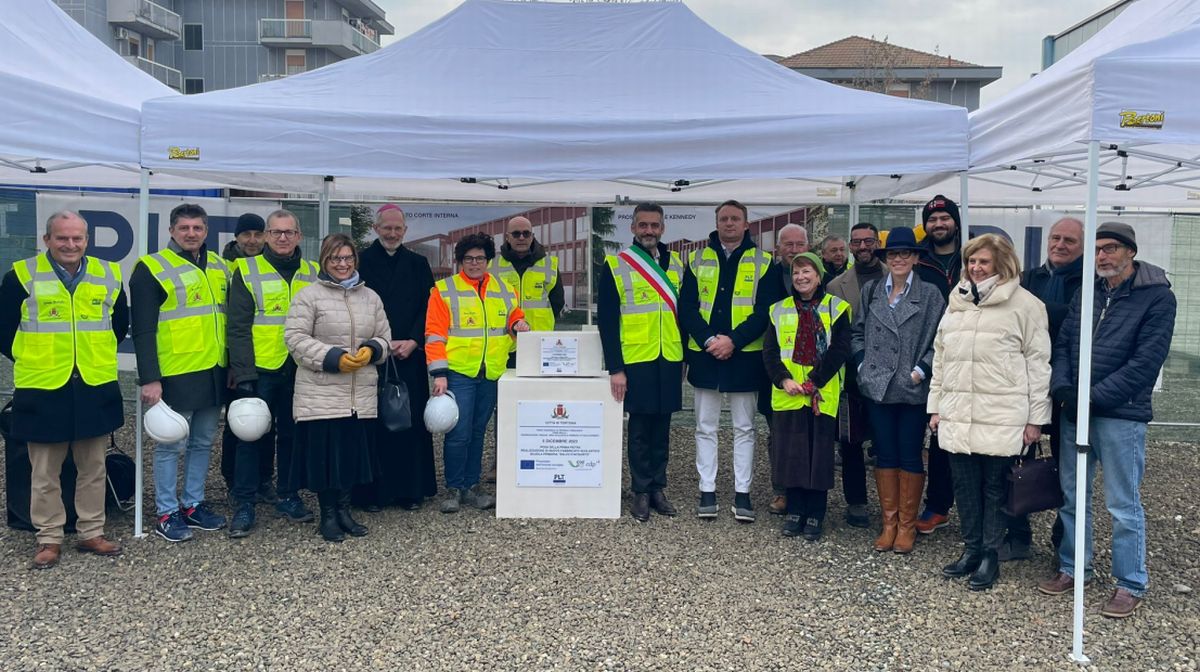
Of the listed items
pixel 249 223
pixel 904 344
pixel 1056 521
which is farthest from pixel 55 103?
pixel 1056 521

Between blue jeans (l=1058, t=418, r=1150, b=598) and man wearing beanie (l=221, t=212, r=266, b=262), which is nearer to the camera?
blue jeans (l=1058, t=418, r=1150, b=598)

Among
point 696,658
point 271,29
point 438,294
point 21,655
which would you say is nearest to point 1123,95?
point 696,658

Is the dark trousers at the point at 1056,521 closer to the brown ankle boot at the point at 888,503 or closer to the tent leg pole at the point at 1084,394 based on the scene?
the tent leg pole at the point at 1084,394

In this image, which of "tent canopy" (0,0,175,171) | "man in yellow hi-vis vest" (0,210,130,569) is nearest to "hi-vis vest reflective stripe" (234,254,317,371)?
"man in yellow hi-vis vest" (0,210,130,569)

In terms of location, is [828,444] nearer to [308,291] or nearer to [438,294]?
[438,294]

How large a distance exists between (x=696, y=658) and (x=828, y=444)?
1.59 m

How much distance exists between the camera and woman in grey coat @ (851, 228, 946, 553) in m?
4.15

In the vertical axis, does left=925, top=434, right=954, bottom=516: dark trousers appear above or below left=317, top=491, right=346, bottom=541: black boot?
above

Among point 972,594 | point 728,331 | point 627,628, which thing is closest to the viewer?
point 627,628

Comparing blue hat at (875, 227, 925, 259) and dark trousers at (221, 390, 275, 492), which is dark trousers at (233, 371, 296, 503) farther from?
blue hat at (875, 227, 925, 259)

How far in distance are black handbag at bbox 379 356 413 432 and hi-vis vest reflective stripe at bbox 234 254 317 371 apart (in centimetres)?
55

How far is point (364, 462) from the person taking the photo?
176 inches

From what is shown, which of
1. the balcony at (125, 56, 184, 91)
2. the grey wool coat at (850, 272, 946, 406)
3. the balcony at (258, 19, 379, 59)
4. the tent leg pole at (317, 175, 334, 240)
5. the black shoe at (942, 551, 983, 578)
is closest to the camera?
the black shoe at (942, 551, 983, 578)

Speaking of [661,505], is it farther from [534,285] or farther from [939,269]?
[939,269]
